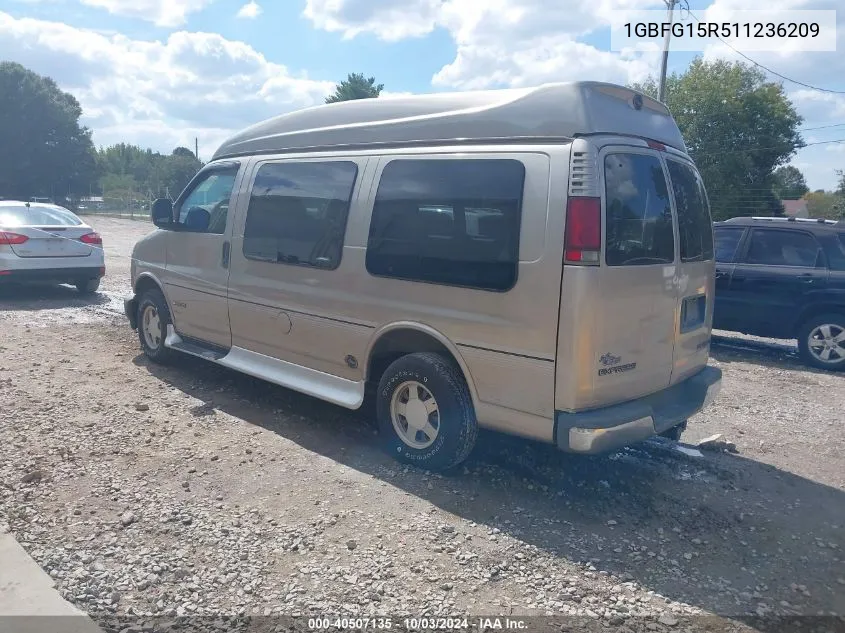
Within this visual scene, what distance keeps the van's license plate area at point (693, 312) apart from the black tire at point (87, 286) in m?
10.3

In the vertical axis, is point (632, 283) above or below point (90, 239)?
above

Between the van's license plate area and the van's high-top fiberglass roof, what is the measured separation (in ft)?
3.59

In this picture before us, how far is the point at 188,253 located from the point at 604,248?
426 cm

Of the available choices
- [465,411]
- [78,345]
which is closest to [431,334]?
[465,411]

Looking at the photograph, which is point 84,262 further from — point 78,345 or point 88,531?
point 88,531

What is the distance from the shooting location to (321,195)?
522 centimetres

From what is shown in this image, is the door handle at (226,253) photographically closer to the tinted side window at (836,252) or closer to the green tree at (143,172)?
the tinted side window at (836,252)

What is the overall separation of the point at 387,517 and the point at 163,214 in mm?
4209

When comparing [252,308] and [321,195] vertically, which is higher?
[321,195]

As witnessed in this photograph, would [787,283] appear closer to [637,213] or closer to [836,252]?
[836,252]

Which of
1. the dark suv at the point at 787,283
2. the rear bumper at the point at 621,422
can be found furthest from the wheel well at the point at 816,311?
the rear bumper at the point at 621,422

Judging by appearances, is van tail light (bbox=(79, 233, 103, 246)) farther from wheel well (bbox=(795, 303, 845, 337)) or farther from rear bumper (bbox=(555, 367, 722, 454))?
wheel well (bbox=(795, 303, 845, 337))

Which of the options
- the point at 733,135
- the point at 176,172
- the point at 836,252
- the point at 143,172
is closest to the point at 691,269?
the point at 836,252

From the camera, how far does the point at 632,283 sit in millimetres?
3938
